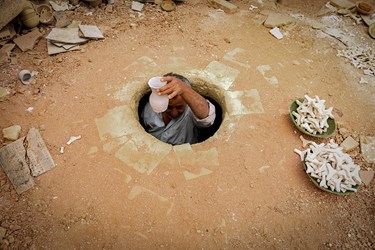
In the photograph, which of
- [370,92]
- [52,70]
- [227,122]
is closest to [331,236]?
[227,122]

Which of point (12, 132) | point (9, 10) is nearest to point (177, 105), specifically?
point (12, 132)

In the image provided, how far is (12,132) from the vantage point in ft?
10.2

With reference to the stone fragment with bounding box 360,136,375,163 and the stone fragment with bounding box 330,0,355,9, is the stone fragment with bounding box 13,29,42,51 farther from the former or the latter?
the stone fragment with bounding box 330,0,355,9

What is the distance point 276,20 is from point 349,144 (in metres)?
2.70

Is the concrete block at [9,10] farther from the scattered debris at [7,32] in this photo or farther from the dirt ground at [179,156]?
the dirt ground at [179,156]

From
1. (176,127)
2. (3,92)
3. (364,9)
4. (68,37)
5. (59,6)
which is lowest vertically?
(176,127)

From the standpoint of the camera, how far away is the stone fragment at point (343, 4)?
17.6ft

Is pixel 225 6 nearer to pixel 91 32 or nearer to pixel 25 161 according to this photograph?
pixel 91 32

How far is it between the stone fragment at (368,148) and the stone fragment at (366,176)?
0.56 feet

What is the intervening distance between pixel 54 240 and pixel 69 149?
0.98m

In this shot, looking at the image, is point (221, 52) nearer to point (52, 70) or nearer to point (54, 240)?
point (52, 70)

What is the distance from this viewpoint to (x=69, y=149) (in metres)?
3.04

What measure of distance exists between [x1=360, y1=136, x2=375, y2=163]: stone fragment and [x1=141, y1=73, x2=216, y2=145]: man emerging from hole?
184 centimetres

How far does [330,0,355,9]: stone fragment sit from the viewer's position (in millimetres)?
5362
